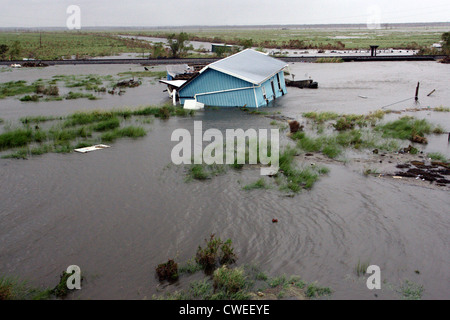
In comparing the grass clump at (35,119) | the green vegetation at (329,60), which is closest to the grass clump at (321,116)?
the grass clump at (35,119)

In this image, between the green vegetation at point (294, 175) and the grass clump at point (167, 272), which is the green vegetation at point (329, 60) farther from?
the grass clump at point (167, 272)

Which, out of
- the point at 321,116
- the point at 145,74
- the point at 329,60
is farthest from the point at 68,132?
the point at 329,60

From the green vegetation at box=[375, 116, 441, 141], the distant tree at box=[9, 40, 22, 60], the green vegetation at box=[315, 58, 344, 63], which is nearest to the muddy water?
the green vegetation at box=[375, 116, 441, 141]

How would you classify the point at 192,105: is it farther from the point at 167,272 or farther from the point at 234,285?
the point at 234,285

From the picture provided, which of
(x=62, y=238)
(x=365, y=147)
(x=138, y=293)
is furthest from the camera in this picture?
(x=365, y=147)

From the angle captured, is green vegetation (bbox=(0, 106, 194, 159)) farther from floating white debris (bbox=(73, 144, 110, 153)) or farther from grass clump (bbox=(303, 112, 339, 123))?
grass clump (bbox=(303, 112, 339, 123))

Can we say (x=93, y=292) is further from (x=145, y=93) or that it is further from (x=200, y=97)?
(x=145, y=93)

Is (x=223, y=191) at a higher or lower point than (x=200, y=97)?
lower
